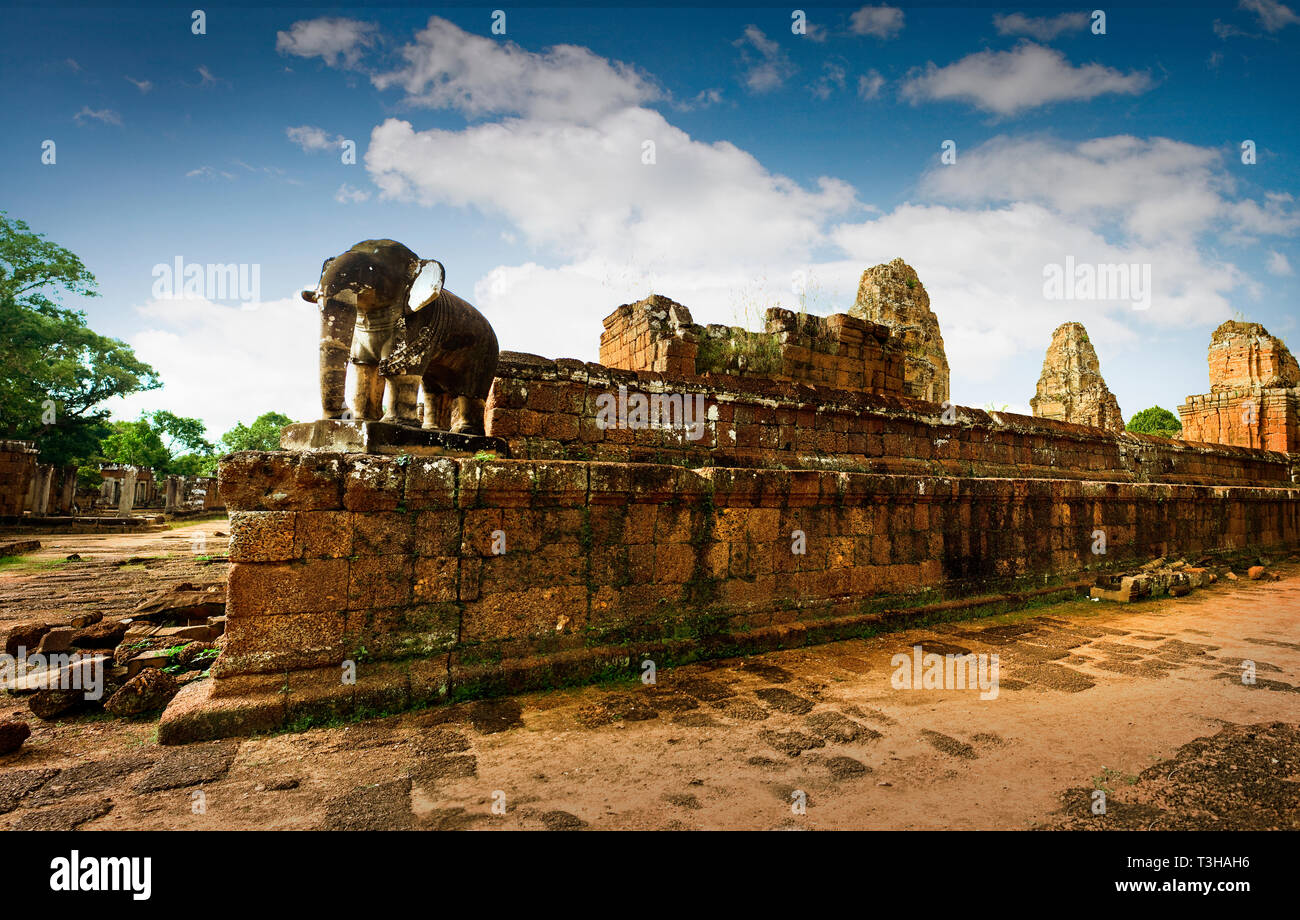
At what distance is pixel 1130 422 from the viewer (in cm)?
4341

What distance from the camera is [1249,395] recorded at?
15.5m

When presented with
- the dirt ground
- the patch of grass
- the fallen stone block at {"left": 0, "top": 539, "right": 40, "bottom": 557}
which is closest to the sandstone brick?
the dirt ground

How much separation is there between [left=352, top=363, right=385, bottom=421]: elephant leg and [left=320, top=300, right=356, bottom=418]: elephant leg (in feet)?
0.29

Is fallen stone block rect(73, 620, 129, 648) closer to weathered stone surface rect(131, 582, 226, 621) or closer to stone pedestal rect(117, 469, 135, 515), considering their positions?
weathered stone surface rect(131, 582, 226, 621)

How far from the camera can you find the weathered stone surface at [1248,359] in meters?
15.3

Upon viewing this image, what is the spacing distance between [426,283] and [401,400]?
77 centimetres

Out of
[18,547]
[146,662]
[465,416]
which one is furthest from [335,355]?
[18,547]

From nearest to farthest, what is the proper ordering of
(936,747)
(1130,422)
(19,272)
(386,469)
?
(936,747) < (386,469) < (19,272) < (1130,422)

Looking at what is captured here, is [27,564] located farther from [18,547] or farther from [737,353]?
[737,353]

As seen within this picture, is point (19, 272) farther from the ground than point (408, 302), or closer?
farther from the ground

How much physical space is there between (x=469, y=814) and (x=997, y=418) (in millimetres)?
8237
